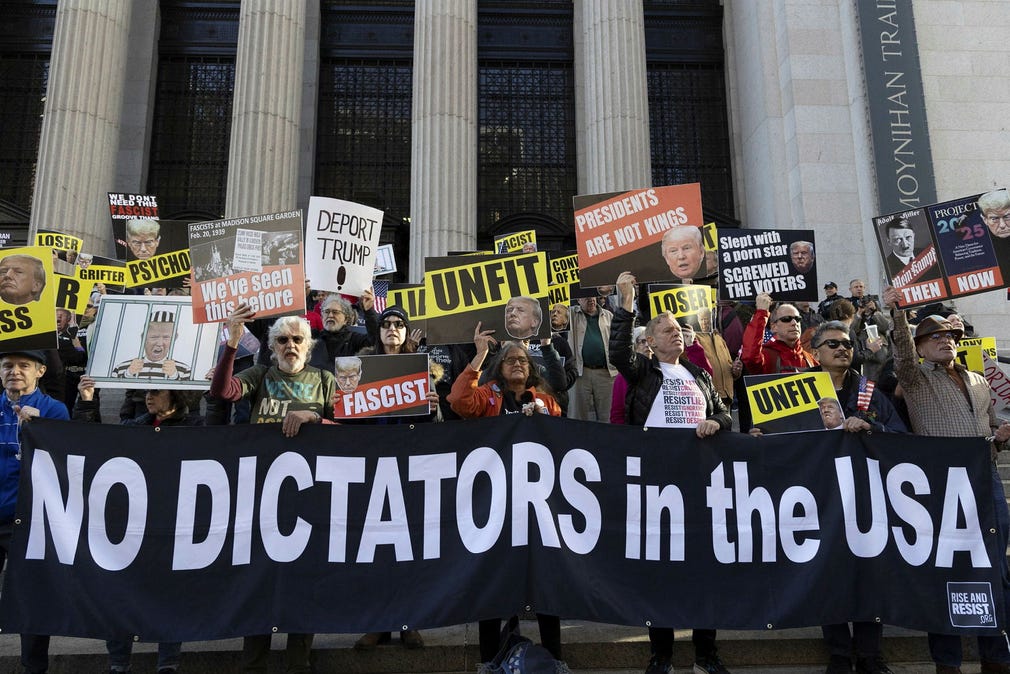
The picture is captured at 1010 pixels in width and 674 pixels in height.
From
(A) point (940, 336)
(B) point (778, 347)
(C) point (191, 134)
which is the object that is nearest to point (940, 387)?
(A) point (940, 336)

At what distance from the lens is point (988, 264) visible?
8.14 meters

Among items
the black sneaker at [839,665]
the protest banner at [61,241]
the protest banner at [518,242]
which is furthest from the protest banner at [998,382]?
the protest banner at [61,241]

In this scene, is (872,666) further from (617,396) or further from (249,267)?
(249,267)

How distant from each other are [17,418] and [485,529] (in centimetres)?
336

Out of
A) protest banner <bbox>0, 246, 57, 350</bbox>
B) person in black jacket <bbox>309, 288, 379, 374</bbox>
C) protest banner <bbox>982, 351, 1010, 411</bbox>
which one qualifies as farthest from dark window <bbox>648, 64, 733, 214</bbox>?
protest banner <bbox>0, 246, 57, 350</bbox>

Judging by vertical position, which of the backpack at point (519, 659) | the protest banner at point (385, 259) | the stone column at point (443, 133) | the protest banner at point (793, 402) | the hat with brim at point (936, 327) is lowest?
the backpack at point (519, 659)

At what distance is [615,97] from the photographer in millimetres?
16641

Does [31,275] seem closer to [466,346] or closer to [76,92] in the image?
[466,346]

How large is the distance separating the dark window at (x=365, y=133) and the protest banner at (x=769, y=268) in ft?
40.5

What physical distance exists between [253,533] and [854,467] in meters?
3.96

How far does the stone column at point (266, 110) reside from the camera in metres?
16.2

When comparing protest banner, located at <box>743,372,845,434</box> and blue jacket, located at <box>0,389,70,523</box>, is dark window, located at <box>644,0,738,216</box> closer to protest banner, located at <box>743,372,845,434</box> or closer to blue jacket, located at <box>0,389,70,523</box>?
protest banner, located at <box>743,372,845,434</box>

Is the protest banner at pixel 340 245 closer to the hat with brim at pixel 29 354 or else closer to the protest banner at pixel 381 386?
the protest banner at pixel 381 386

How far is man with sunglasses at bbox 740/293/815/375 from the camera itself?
7.34 meters
